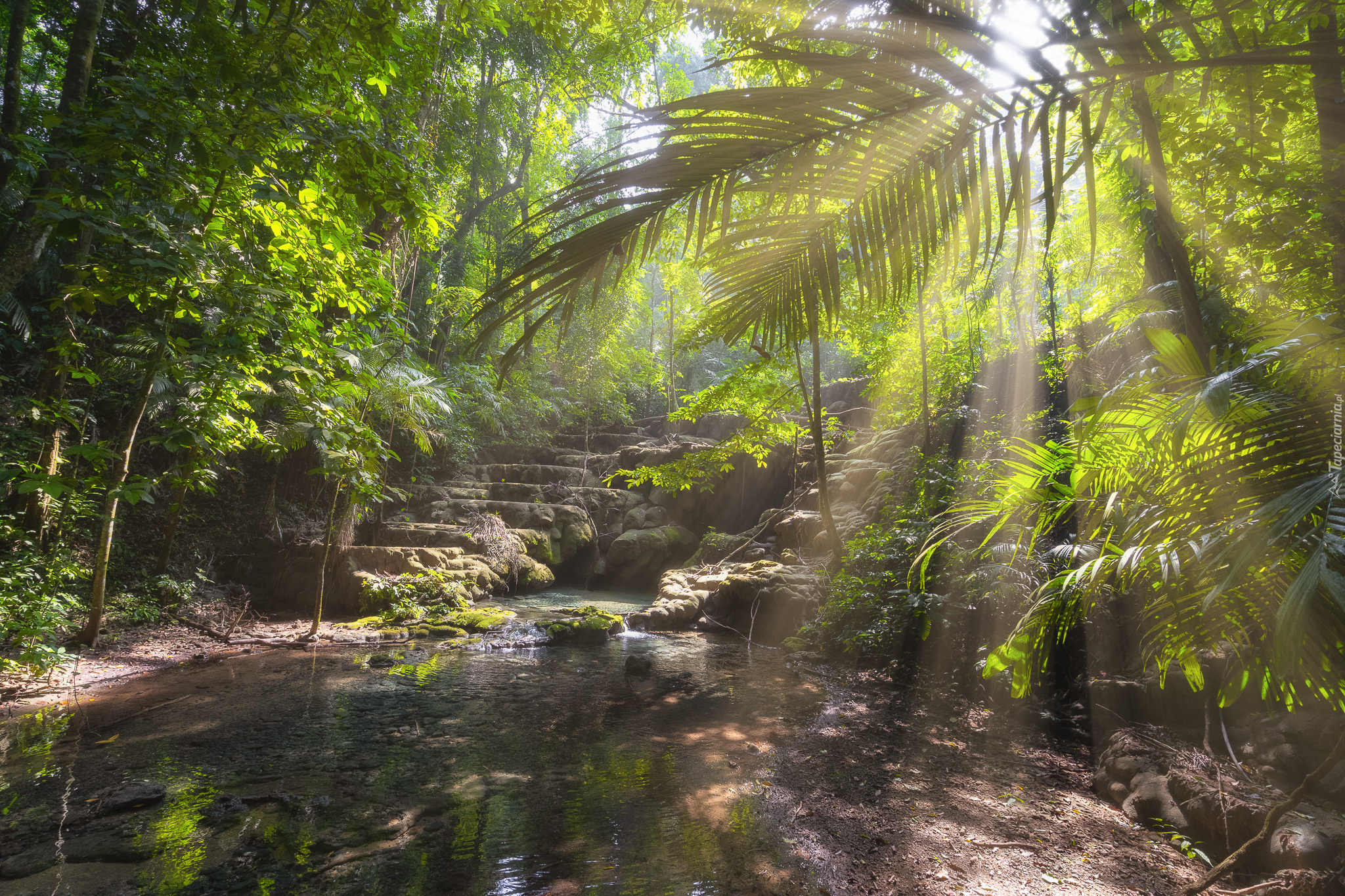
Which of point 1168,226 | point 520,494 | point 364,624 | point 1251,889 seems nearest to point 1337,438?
point 1168,226

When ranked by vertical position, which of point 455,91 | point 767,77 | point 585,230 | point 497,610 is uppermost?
point 767,77

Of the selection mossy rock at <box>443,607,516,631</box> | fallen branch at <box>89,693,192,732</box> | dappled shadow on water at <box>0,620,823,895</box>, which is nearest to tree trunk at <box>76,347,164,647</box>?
dappled shadow on water at <box>0,620,823,895</box>

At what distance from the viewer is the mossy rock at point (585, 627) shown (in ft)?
29.2

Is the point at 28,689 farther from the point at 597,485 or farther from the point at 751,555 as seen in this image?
the point at 597,485

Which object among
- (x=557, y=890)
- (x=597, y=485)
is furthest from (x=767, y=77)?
(x=597, y=485)

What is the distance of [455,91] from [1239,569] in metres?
9.04

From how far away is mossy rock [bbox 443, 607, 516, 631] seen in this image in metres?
8.95

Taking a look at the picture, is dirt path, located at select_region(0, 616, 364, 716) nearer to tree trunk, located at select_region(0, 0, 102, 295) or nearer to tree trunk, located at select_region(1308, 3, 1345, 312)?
tree trunk, located at select_region(0, 0, 102, 295)

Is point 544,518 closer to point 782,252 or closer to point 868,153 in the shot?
point 782,252

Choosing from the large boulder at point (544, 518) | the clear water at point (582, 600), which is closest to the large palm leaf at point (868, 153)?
the clear water at point (582, 600)

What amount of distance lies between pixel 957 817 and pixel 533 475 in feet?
52.2

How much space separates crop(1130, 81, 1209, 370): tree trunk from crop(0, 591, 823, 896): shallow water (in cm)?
291

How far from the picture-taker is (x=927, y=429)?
11.3 meters

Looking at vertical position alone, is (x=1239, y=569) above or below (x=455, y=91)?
below
